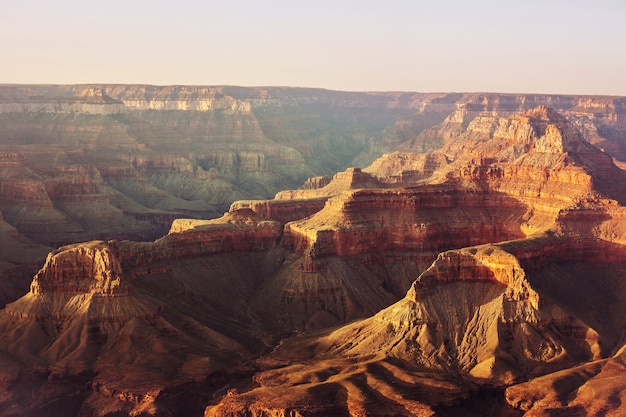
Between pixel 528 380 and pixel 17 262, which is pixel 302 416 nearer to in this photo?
pixel 528 380

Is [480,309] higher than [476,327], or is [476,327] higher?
[480,309]

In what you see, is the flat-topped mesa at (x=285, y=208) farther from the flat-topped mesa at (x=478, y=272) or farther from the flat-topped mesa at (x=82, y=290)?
the flat-topped mesa at (x=478, y=272)

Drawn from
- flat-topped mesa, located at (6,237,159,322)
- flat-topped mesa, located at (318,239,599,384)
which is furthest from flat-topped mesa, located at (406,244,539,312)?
flat-topped mesa, located at (6,237,159,322)

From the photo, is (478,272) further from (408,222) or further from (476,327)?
(408,222)

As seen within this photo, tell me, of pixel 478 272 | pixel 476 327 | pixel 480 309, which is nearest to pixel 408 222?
pixel 478 272

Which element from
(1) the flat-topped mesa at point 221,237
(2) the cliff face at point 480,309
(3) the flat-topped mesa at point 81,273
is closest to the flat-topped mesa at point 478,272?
(2) the cliff face at point 480,309

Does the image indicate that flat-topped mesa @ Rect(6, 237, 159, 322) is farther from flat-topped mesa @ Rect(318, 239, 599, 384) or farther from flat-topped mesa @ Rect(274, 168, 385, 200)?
flat-topped mesa @ Rect(274, 168, 385, 200)

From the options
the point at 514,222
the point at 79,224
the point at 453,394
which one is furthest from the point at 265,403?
the point at 79,224

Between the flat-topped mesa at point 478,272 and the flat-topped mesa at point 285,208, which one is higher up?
the flat-topped mesa at point 478,272
